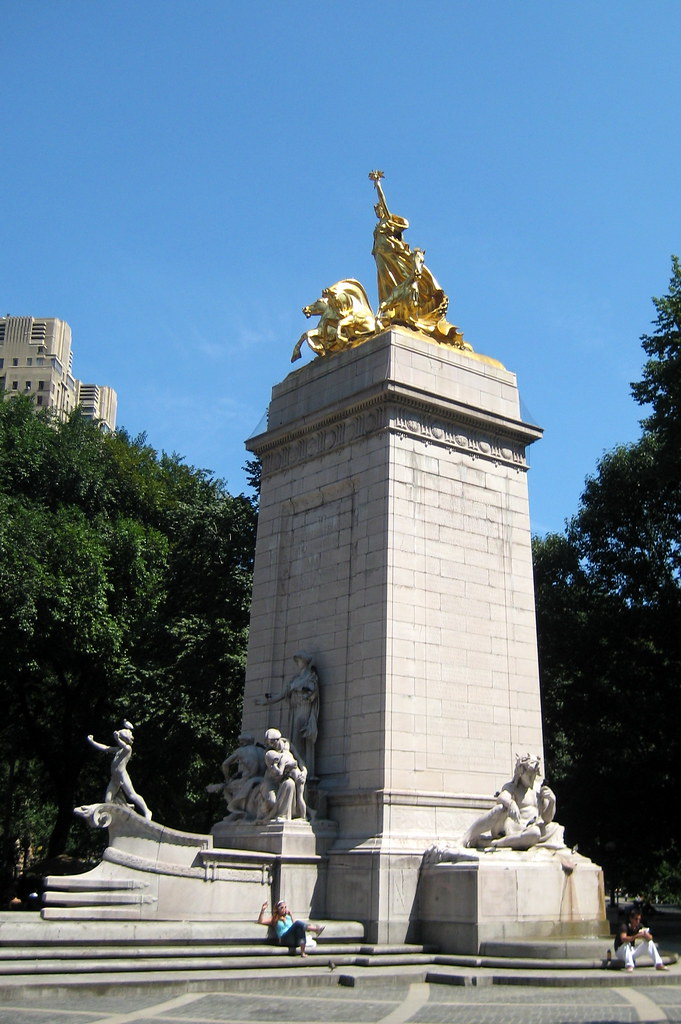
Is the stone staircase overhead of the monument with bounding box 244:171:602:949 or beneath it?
beneath

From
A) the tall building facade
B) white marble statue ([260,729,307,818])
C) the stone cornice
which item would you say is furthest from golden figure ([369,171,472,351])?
the tall building facade

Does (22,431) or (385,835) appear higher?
(22,431)

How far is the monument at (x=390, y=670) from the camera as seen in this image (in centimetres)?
1612

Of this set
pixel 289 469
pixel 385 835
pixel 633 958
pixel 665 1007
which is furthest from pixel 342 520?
pixel 665 1007

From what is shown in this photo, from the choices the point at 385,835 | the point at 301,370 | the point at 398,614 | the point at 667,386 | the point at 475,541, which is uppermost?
the point at 667,386

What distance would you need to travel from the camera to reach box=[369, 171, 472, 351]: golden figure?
2172 centimetres

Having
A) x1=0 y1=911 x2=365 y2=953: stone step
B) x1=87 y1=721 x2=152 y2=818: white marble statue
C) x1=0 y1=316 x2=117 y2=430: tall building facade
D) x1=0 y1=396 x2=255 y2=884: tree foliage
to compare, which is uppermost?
x1=0 y1=316 x2=117 y2=430: tall building facade

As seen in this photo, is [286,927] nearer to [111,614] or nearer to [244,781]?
[244,781]

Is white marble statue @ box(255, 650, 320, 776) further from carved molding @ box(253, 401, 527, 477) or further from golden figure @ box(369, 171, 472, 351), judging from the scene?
golden figure @ box(369, 171, 472, 351)

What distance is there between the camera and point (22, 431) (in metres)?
32.5

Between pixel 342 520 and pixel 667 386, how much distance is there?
11351mm

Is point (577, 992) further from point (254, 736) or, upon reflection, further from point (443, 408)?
point (443, 408)

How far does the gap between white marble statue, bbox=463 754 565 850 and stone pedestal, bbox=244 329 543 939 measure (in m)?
0.99

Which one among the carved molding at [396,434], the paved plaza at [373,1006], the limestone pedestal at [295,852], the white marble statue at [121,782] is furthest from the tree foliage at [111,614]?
the paved plaza at [373,1006]
